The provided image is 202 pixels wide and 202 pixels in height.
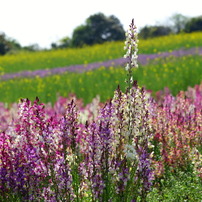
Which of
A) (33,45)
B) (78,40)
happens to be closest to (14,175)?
(78,40)

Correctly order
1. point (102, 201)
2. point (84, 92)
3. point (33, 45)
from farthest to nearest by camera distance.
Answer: point (33, 45)
point (84, 92)
point (102, 201)

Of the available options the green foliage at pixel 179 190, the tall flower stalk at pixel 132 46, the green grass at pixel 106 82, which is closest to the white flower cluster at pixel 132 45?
the tall flower stalk at pixel 132 46

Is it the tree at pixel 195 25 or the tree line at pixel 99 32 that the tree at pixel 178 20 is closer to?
the tree line at pixel 99 32

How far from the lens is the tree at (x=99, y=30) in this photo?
42656mm

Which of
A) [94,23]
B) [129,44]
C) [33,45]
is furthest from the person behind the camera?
[33,45]

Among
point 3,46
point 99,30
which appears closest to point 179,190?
point 3,46

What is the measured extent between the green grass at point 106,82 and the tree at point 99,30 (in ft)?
90.5

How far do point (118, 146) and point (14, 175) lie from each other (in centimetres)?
96

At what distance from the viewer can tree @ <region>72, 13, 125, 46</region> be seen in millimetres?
42656

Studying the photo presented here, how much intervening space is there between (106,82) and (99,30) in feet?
106

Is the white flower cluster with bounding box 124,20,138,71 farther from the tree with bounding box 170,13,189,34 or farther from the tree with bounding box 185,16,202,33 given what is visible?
the tree with bounding box 170,13,189,34

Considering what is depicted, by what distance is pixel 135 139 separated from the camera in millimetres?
3605

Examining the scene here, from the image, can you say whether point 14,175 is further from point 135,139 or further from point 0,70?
point 0,70

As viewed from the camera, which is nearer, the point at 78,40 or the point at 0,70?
the point at 0,70
